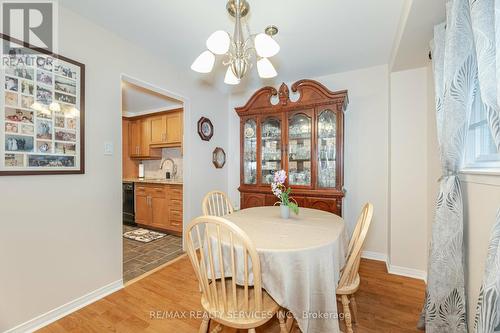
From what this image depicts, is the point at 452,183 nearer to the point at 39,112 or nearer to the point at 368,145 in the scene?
the point at 368,145

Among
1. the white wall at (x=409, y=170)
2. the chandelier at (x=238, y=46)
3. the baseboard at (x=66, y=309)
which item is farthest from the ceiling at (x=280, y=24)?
the baseboard at (x=66, y=309)

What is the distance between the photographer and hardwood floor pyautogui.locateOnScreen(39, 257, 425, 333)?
5.31 feet

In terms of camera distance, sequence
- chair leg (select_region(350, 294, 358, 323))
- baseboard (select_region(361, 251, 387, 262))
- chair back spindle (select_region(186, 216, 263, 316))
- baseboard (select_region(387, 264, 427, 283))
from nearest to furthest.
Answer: chair back spindle (select_region(186, 216, 263, 316)), chair leg (select_region(350, 294, 358, 323)), baseboard (select_region(387, 264, 427, 283)), baseboard (select_region(361, 251, 387, 262))

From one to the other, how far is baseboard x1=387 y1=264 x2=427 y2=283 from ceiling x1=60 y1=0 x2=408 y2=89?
2346 mm

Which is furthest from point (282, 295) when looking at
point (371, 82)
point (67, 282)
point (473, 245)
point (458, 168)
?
point (371, 82)

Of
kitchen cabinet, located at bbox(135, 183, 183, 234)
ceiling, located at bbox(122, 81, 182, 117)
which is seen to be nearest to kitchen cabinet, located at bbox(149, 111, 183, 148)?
ceiling, located at bbox(122, 81, 182, 117)

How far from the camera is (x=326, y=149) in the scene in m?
2.79

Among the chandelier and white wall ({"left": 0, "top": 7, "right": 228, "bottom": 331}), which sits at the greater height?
the chandelier

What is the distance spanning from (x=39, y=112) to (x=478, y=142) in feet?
9.73

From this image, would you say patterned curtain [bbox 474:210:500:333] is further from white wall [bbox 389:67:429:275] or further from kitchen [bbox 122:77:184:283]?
kitchen [bbox 122:77:184:283]

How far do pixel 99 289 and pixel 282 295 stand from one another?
1.77 meters

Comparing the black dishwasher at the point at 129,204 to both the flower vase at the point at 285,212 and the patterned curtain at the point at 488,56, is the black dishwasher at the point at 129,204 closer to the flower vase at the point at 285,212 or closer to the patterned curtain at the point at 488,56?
the flower vase at the point at 285,212

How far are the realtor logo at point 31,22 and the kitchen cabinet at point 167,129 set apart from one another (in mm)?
2444

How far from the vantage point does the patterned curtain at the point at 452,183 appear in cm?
124
